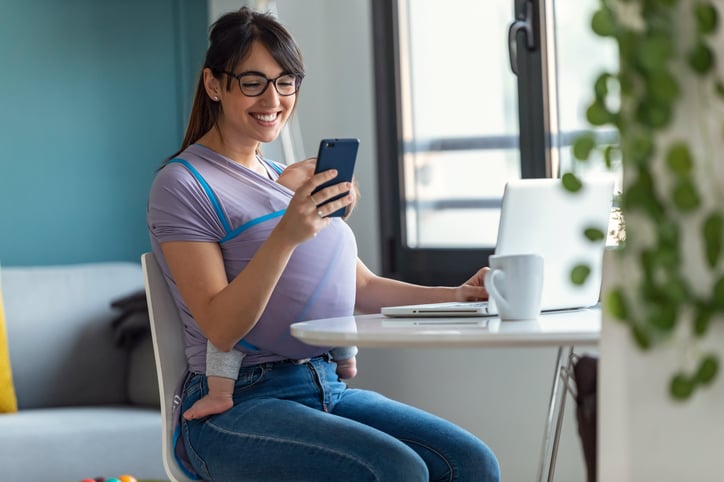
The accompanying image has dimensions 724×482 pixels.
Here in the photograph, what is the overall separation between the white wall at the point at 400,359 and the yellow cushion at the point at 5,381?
1078mm

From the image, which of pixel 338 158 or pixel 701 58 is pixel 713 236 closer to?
pixel 701 58

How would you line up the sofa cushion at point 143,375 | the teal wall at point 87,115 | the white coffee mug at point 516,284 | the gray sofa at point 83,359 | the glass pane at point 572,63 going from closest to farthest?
the white coffee mug at point 516,284
the gray sofa at point 83,359
the glass pane at point 572,63
the sofa cushion at point 143,375
the teal wall at point 87,115

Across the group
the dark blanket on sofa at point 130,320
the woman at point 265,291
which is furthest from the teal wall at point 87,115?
the woman at point 265,291

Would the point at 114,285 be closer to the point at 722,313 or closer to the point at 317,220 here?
the point at 317,220

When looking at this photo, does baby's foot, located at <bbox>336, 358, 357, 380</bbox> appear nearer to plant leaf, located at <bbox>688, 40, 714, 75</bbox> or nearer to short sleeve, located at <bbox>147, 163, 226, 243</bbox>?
short sleeve, located at <bbox>147, 163, 226, 243</bbox>

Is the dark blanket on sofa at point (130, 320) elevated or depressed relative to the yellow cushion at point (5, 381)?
elevated

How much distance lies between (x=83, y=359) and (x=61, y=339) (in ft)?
0.29

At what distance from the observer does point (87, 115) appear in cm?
371

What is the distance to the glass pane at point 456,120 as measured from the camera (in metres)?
3.22

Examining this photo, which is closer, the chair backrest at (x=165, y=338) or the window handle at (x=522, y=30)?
the chair backrest at (x=165, y=338)

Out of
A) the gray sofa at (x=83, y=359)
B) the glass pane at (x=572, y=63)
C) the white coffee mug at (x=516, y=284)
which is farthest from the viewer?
the glass pane at (x=572, y=63)

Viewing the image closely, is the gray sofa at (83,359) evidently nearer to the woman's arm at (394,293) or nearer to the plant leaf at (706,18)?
the woman's arm at (394,293)

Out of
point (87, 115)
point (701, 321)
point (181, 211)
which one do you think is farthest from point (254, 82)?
point (87, 115)

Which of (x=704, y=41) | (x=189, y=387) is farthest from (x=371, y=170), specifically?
(x=704, y=41)
